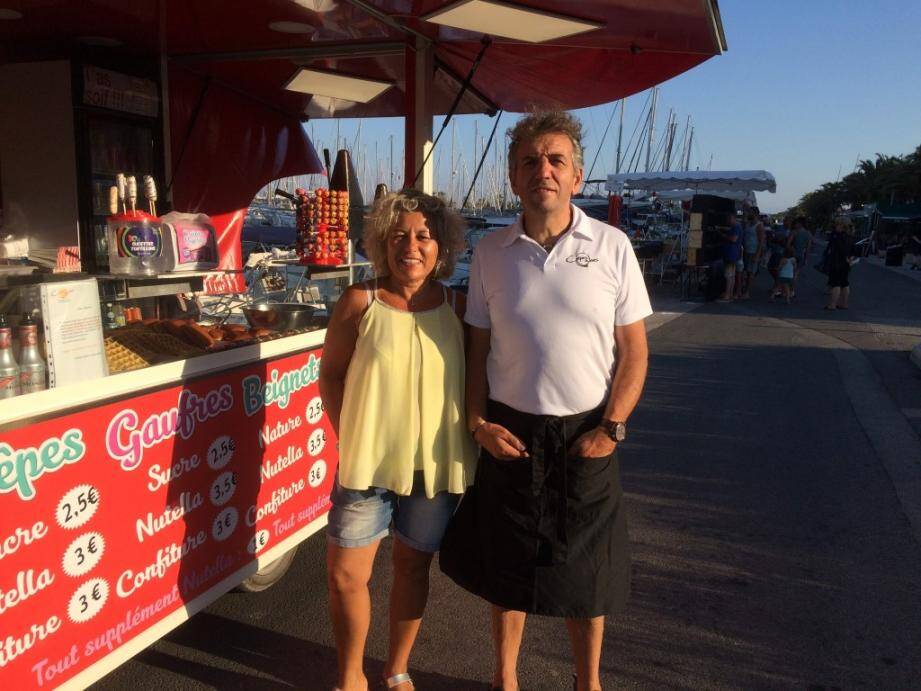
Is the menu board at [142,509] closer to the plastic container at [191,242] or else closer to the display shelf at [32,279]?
the display shelf at [32,279]

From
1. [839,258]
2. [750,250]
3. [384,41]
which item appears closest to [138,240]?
[384,41]

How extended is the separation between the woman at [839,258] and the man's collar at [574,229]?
12.7 metres

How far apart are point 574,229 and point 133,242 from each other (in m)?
2.26

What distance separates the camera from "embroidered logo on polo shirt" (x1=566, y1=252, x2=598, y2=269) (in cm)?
216

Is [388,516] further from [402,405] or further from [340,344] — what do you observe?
[340,344]

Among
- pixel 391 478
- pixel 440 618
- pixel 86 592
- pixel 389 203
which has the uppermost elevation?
pixel 389 203

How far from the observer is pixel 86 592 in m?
2.09

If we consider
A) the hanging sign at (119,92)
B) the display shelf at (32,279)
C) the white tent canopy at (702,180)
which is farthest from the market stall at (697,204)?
the display shelf at (32,279)

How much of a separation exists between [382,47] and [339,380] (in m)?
2.67

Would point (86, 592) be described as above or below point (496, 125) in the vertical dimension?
below

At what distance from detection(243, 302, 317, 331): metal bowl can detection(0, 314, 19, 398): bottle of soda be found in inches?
56.2

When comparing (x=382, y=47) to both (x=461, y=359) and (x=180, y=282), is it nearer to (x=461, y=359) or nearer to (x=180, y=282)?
(x=180, y=282)

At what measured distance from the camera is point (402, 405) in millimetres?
2275

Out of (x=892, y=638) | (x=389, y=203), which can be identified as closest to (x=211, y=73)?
(x=389, y=203)
